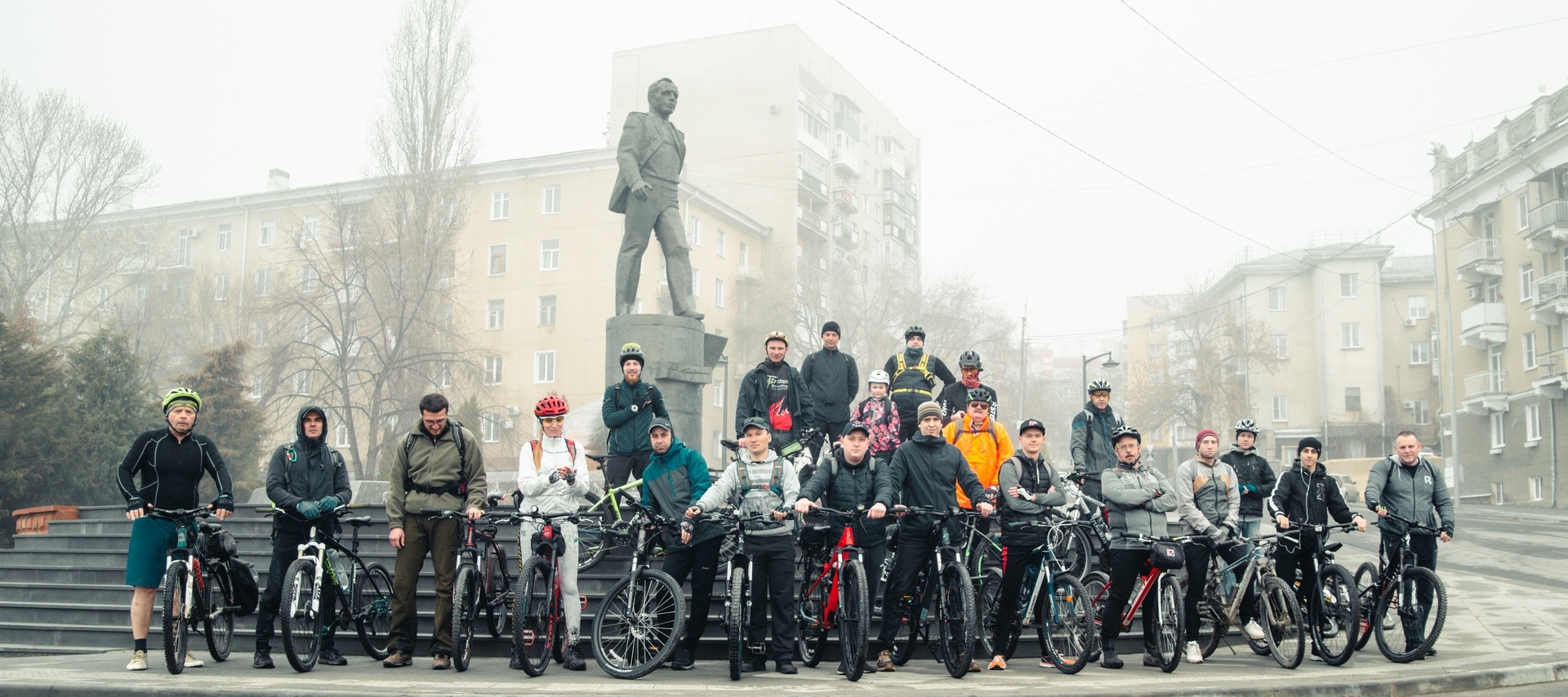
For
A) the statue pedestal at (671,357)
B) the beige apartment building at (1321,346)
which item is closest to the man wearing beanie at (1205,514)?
the statue pedestal at (671,357)

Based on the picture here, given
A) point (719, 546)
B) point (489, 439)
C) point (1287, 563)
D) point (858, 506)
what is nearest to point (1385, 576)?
point (1287, 563)

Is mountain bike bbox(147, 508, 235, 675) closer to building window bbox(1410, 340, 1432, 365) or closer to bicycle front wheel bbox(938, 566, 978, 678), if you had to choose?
bicycle front wheel bbox(938, 566, 978, 678)

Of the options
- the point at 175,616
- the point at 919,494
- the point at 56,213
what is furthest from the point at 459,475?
the point at 56,213

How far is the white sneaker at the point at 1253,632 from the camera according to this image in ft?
31.1

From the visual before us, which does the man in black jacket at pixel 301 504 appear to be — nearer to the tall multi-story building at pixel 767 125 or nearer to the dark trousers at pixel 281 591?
the dark trousers at pixel 281 591

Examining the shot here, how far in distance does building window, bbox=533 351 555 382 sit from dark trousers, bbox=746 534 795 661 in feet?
137

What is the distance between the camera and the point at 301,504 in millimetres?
8227

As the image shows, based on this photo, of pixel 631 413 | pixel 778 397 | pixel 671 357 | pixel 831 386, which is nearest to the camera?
pixel 631 413

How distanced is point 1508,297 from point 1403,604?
141ft

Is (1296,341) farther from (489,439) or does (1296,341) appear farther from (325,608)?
(325,608)

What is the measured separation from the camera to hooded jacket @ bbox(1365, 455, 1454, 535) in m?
9.52

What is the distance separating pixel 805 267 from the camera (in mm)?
56375

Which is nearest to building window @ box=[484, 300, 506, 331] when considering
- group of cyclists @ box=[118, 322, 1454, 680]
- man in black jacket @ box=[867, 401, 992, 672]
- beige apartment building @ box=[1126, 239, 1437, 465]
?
beige apartment building @ box=[1126, 239, 1437, 465]

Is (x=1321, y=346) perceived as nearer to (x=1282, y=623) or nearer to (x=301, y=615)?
(x=1282, y=623)
